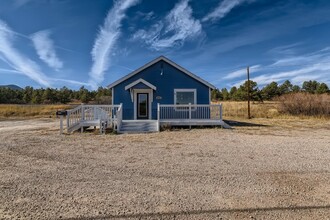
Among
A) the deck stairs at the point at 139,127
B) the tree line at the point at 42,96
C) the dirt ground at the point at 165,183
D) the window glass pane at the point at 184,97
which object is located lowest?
the dirt ground at the point at 165,183

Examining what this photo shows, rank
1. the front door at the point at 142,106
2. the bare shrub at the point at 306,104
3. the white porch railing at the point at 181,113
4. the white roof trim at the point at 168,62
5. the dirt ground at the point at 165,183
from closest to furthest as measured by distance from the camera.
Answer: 1. the dirt ground at the point at 165,183
2. the white porch railing at the point at 181,113
3. the white roof trim at the point at 168,62
4. the front door at the point at 142,106
5. the bare shrub at the point at 306,104

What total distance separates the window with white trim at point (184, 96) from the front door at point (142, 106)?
201 centimetres

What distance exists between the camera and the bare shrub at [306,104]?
20.9m

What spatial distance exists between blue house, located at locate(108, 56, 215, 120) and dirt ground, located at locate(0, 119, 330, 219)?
24.0 feet

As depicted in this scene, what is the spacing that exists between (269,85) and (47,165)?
2775 inches

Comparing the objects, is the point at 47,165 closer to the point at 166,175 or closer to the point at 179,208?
the point at 166,175

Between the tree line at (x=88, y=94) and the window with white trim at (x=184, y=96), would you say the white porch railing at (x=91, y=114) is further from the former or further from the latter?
the tree line at (x=88, y=94)

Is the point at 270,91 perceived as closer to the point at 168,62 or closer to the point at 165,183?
the point at 168,62

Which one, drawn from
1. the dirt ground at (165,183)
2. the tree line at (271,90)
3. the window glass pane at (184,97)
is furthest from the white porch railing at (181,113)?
the tree line at (271,90)

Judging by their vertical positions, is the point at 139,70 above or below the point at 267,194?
above

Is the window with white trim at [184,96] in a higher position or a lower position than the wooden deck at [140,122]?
higher

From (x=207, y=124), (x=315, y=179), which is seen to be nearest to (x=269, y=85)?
(x=207, y=124)

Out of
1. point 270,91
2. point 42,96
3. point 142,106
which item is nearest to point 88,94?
point 42,96

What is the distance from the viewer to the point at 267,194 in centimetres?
347
